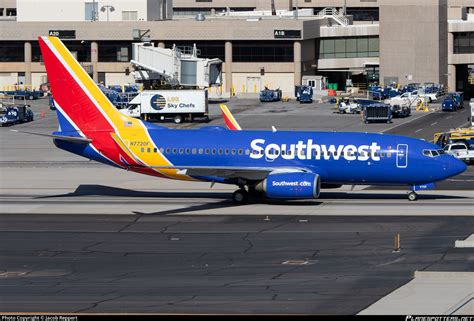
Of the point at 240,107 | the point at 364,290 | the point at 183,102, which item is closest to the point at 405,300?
the point at 364,290

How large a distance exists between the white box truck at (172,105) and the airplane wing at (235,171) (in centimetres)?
6253

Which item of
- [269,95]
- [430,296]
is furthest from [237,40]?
[430,296]

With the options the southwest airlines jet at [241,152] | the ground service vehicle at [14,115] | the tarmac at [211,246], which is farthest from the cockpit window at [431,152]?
the ground service vehicle at [14,115]

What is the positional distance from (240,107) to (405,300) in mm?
104951

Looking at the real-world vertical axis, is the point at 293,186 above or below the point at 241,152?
below

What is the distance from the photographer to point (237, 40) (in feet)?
522

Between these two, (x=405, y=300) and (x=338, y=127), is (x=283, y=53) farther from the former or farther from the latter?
(x=405, y=300)

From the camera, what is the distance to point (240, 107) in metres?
142

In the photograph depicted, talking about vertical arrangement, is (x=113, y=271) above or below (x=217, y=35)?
below

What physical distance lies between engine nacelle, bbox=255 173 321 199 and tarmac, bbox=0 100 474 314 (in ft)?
3.64

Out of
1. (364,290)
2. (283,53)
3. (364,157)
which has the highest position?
(283,53)

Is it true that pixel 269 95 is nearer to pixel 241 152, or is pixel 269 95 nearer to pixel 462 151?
pixel 462 151

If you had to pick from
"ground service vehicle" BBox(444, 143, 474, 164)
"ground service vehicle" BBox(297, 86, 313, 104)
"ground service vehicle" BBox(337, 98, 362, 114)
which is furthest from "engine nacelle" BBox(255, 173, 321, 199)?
"ground service vehicle" BBox(297, 86, 313, 104)

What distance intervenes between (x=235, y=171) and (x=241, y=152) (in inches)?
77.1
